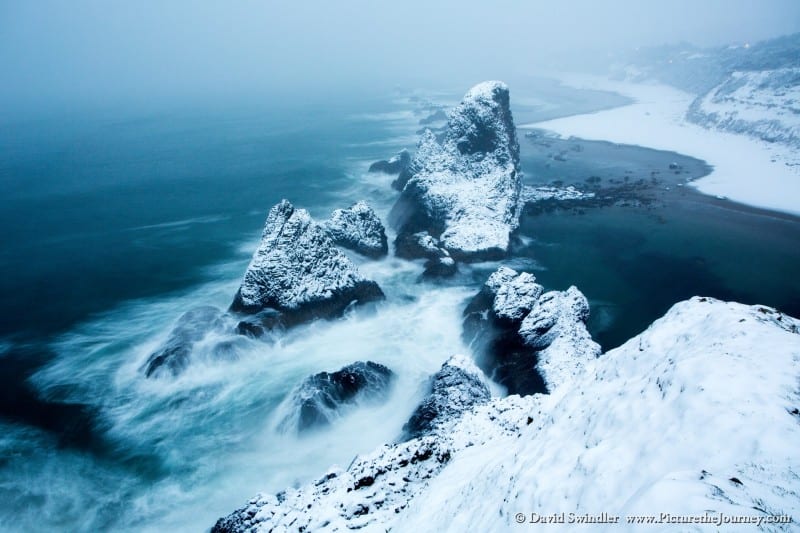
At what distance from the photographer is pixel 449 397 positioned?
21.4 m

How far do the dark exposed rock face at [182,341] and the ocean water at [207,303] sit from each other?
84 cm

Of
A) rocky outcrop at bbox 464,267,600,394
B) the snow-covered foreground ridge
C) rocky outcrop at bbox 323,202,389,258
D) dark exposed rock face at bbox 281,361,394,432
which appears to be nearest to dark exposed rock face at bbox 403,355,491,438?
rocky outcrop at bbox 464,267,600,394

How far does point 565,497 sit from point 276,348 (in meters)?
24.1

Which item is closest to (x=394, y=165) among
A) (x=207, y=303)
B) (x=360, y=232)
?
(x=360, y=232)

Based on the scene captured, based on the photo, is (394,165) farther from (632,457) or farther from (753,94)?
(753,94)

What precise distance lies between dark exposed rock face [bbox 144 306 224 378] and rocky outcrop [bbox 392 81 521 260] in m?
21.4

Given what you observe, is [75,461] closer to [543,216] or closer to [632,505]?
[632,505]

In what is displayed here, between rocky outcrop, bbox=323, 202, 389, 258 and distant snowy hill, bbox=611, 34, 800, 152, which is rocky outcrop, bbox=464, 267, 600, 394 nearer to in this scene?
rocky outcrop, bbox=323, 202, 389, 258

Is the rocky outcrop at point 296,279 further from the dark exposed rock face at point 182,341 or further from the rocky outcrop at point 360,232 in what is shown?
the rocky outcrop at point 360,232

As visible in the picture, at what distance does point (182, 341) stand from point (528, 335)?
23525 millimetres

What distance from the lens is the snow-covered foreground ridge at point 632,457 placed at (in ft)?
23.0

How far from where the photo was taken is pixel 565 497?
8.68 meters

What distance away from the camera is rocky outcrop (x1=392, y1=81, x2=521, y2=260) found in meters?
43.0

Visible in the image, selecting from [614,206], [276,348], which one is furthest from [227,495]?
[614,206]
